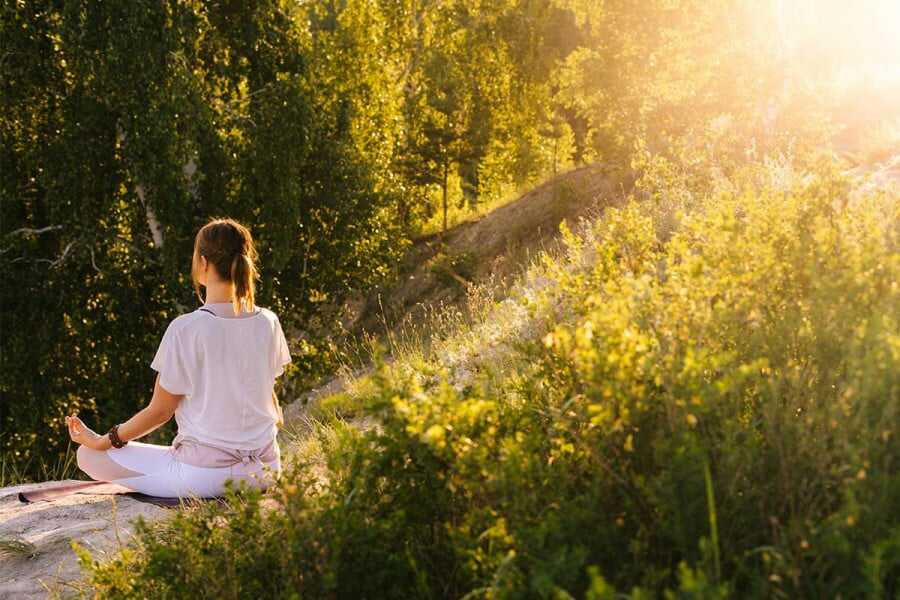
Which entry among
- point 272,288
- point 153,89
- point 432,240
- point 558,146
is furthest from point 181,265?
point 558,146

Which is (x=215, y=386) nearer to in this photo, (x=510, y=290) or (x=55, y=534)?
(x=55, y=534)

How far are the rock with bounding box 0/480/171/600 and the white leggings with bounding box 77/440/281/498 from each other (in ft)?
0.44

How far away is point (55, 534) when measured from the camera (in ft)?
16.1

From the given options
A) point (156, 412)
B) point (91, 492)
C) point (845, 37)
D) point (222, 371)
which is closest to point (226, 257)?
point (222, 371)

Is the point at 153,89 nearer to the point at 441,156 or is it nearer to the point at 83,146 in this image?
the point at 83,146

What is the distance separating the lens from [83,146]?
10.5 m

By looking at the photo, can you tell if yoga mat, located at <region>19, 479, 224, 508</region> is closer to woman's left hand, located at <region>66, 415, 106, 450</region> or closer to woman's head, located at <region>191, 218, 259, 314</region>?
woman's left hand, located at <region>66, 415, 106, 450</region>

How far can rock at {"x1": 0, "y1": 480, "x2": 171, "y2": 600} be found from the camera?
4.39 metres

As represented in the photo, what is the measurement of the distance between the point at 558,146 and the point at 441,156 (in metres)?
4.63

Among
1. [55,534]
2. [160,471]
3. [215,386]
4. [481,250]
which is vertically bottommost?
[481,250]

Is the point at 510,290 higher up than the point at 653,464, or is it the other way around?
the point at 653,464

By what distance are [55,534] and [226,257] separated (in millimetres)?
1708

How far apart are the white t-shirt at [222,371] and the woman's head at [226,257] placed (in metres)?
0.13

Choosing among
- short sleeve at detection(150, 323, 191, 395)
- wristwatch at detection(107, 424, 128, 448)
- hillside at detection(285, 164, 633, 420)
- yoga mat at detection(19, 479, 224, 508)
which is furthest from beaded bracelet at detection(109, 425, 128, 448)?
hillside at detection(285, 164, 633, 420)
